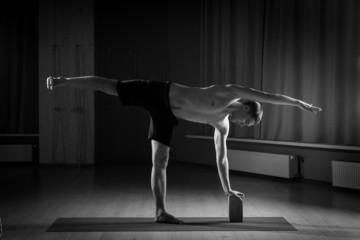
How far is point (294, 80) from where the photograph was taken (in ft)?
20.5

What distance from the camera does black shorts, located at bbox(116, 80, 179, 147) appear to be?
371 centimetres

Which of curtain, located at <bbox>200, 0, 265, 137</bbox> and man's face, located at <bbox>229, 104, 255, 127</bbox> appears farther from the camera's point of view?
curtain, located at <bbox>200, 0, 265, 137</bbox>

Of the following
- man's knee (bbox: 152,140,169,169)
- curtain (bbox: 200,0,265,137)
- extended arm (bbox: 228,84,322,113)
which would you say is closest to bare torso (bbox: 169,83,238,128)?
extended arm (bbox: 228,84,322,113)

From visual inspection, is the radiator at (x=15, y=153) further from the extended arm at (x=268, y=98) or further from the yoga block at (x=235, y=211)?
the extended arm at (x=268, y=98)

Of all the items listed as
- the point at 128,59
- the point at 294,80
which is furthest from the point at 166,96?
the point at 128,59

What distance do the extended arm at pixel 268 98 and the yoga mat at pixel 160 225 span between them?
960mm

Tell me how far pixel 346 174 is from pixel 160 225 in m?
2.74

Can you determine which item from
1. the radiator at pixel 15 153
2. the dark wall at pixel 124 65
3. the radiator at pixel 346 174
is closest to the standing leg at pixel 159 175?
the radiator at pixel 346 174

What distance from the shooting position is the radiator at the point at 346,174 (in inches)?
209

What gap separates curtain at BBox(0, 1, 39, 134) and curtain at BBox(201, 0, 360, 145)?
3207 millimetres

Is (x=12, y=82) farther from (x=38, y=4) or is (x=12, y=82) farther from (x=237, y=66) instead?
(x=237, y=66)

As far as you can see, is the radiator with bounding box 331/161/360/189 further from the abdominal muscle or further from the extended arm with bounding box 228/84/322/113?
the abdominal muscle

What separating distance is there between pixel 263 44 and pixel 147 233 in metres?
4.11

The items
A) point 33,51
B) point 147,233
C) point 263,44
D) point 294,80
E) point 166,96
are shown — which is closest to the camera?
point 147,233
